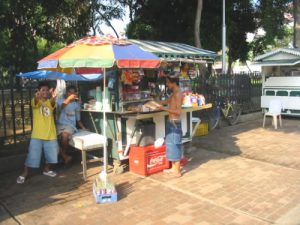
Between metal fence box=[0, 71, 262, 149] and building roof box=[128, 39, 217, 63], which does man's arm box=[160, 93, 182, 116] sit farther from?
metal fence box=[0, 71, 262, 149]

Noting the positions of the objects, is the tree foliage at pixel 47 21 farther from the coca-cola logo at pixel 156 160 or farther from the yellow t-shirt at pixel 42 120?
the coca-cola logo at pixel 156 160

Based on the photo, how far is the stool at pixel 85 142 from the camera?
20.7ft

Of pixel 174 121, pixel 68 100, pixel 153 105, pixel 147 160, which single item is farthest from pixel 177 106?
pixel 68 100

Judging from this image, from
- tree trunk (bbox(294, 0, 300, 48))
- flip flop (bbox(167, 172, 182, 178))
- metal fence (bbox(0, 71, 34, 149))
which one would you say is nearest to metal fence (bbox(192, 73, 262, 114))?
flip flop (bbox(167, 172, 182, 178))

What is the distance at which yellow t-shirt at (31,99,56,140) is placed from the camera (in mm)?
6270

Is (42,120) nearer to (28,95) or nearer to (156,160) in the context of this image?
(28,95)

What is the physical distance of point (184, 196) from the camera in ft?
17.9

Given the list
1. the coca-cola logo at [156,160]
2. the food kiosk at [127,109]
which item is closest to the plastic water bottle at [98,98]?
the food kiosk at [127,109]

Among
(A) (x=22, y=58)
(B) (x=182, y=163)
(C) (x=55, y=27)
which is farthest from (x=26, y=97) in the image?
(A) (x=22, y=58)

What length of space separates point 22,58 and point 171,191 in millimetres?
18521

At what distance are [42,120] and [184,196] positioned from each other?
9.09 ft

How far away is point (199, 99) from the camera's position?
779 centimetres

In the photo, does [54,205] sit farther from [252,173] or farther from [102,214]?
[252,173]

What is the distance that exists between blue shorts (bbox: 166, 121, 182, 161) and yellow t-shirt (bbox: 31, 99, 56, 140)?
2.08 metres
